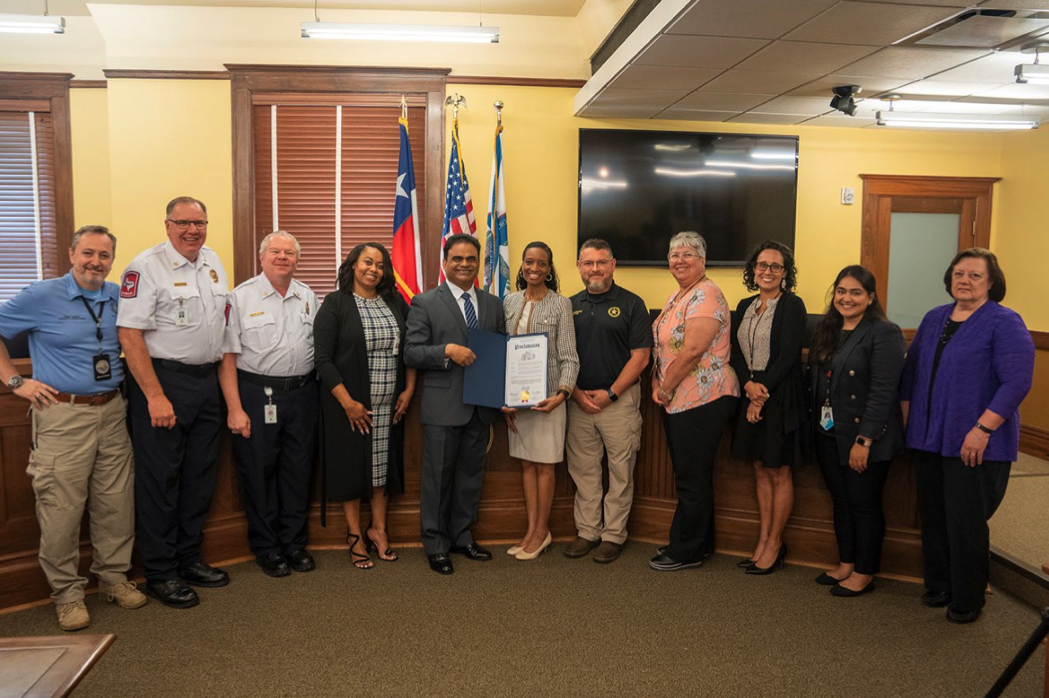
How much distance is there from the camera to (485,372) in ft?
10.7

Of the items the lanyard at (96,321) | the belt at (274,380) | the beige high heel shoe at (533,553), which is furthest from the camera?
the beige high heel shoe at (533,553)

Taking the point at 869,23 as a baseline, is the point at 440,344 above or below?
below

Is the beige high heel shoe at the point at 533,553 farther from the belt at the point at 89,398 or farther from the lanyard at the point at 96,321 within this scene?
the lanyard at the point at 96,321

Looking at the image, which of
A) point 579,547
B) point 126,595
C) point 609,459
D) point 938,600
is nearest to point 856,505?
point 938,600

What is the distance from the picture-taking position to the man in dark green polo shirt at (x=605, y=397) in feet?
11.0

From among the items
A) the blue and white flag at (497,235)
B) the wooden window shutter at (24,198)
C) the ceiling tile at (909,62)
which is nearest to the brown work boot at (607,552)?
the blue and white flag at (497,235)

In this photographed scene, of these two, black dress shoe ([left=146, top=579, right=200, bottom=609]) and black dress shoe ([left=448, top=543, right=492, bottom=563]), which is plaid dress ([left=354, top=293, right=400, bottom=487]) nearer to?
black dress shoe ([left=448, top=543, right=492, bottom=563])

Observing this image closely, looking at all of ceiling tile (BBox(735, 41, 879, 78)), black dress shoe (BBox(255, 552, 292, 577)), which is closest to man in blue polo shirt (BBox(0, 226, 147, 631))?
black dress shoe (BBox(255, 552, 292, 577))

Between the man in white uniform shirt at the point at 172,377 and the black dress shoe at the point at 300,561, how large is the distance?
1.51 ft

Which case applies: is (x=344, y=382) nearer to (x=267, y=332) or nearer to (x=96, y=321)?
(x=267, y=332)

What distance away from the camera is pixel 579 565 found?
3393 mm

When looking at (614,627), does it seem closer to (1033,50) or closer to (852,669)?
(852,669)

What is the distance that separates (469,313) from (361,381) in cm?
59

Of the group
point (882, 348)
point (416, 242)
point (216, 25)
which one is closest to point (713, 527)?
point (882, 348)
